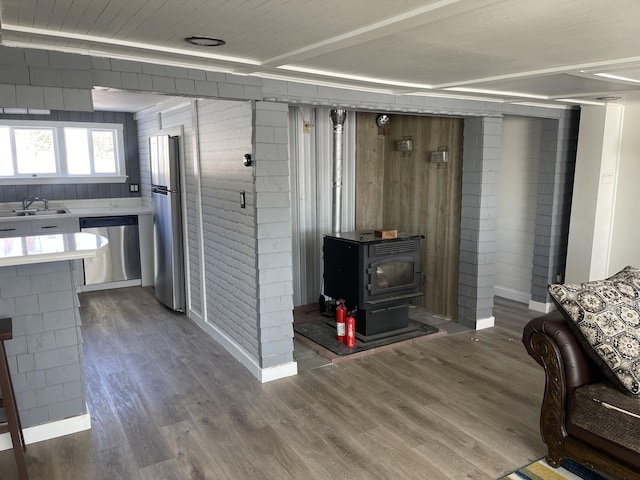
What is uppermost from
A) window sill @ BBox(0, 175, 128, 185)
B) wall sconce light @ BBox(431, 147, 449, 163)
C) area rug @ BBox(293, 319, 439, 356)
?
wall sconce light @ BBox(431, 147, 449, 163)

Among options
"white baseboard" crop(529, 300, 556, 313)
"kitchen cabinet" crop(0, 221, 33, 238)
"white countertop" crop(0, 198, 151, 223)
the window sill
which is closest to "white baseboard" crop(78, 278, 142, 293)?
"white countertop" crop(0, 198, 151, 223)

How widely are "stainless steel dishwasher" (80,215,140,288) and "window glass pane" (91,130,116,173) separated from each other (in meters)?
0.80

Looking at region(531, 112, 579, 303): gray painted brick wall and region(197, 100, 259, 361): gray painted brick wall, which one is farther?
region(531, 112, 579, 303): gray painted brick wall

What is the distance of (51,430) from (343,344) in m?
2.22

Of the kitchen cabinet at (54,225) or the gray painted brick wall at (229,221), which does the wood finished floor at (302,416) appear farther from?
the kitchen cabinet at (54,225)

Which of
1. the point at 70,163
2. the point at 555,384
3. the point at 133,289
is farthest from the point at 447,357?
the point at 70,163

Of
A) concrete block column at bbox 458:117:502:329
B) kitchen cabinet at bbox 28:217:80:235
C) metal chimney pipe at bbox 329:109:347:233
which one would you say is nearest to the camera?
concrete block column at bbox 458:117:502:329

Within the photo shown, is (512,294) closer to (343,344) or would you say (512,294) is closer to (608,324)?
(343,344)

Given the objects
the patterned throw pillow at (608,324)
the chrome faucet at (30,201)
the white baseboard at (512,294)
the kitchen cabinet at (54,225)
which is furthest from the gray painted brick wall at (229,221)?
the white baseboard at (512,294)

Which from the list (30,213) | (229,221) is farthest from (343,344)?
(30,213)

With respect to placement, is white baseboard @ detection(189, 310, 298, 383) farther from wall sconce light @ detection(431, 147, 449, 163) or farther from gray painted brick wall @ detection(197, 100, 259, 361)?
wall sconce light @ detection(431, 147, 449, 163)

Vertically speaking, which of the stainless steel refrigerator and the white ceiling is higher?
the white ceiling

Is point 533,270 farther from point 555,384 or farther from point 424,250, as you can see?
point 555,384

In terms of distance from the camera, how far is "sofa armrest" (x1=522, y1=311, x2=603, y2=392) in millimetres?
2428
